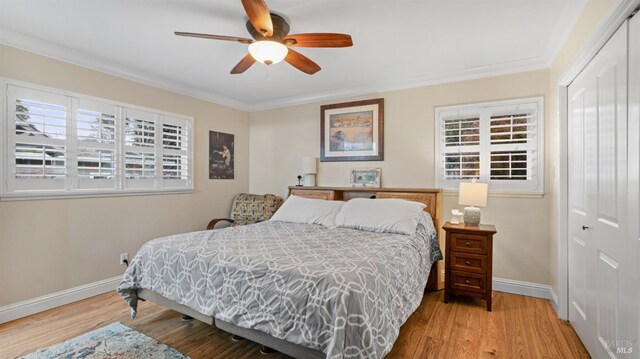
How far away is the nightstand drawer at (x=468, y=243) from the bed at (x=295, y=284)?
1.32ft

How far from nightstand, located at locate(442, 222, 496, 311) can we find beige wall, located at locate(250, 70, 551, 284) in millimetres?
541

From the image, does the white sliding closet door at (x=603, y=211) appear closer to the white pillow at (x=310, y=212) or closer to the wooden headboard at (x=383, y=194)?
the wooden headboard at (x=383, y=194)

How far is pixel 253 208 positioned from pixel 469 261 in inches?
116

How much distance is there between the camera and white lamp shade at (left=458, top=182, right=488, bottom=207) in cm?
295

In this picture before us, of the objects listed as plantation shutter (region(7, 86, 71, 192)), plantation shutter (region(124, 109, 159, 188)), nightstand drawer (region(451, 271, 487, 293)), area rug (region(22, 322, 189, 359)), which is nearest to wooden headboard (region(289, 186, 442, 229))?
nightstand drawer (region(451, 271, 487, 293))

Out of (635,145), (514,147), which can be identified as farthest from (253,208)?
(635,145)

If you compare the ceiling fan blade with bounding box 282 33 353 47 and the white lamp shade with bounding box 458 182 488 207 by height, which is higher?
the ceiling fan blade with bounding box 282 33 353 47

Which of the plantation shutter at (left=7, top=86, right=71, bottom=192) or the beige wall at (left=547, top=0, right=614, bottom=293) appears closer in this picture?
the beige wall at (left=547, top=0, right=614, bottom=293)

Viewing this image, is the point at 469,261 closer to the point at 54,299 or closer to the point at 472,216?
the point at 472,216

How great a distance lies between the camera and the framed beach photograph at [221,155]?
4.39m

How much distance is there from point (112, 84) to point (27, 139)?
3.23 feet

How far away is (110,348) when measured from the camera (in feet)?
7.00

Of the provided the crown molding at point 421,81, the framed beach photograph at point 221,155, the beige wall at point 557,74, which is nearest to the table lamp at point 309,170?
the crown molding at point 421,81

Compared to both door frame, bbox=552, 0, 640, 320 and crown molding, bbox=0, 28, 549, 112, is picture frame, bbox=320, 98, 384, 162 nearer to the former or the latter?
crown molding, bbox=0, 28, 549, 112
